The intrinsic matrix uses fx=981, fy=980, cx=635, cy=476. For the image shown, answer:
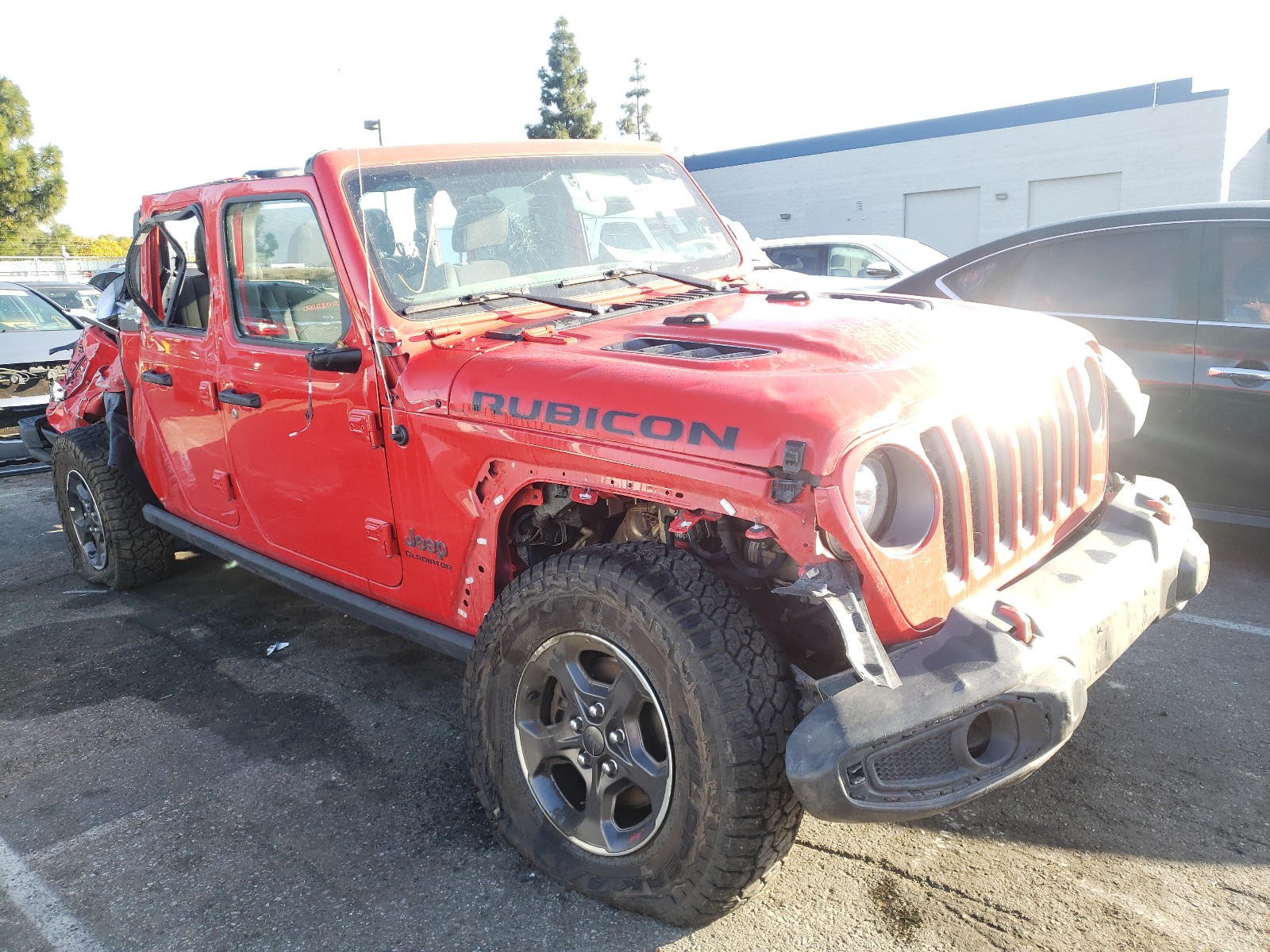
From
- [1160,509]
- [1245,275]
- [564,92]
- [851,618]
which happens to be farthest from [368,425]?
[564,92]

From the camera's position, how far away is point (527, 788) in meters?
2.65

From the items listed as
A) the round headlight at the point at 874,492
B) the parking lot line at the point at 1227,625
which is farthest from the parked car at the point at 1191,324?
the round headlight at the point at 874,492

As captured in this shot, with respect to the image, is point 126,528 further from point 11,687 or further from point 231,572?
point 11,687

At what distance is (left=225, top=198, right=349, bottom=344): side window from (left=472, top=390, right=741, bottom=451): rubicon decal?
2.63ft

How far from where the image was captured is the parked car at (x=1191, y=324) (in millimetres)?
4438

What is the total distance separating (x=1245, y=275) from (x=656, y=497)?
3609mm

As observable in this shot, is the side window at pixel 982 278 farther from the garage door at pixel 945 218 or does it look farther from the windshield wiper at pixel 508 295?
the garage door at pixel 945 218

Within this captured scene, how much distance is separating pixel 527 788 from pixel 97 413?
3.94 metres

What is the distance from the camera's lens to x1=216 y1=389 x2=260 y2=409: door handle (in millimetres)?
3643

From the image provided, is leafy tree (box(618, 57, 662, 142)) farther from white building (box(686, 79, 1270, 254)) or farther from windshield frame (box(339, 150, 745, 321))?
windshield frame (box(339, 150, 745, 321))

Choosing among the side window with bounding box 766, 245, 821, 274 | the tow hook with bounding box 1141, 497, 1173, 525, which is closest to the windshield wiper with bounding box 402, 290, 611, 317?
the tow hook with bounding box 1141, 497, 1173, 525

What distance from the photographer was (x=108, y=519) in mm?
5062

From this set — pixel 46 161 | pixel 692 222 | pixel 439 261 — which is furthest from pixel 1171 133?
pixel 46 161

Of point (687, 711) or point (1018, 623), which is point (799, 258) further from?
point (687, 711)
